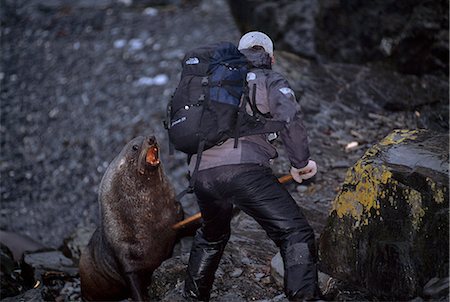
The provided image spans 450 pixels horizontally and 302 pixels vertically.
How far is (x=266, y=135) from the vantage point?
4309mm

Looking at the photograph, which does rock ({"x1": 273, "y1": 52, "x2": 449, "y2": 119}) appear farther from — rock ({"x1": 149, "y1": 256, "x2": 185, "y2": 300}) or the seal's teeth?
rock ({"x1": 149, "y1": 256, "x2": 185, "y2": 300})

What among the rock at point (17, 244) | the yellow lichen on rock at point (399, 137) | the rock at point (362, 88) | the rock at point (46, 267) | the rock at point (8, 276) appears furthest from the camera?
the rock at point (362, 88)

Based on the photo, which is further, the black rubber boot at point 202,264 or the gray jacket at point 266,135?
the black rubber boot at point 202,264

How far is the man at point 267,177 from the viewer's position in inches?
158

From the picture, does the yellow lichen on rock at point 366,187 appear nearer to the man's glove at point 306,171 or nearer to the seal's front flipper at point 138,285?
the man's glove at point 306,171

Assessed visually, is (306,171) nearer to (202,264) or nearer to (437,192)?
(437,192)

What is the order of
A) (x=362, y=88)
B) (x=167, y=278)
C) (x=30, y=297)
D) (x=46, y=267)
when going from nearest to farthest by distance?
1. (x=167, y=278)
2. (x=30, y=297)
3. (x=46, y=267)
4. (x=362, y=88)

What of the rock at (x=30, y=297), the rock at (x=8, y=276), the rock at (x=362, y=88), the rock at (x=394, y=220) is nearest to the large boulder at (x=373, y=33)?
the rock at (x=362, y=88)

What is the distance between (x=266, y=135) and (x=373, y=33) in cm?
563

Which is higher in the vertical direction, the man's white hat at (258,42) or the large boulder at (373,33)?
the man's white hat at (258,42)

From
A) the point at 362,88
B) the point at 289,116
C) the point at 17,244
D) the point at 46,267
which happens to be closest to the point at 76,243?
the point at 46,267

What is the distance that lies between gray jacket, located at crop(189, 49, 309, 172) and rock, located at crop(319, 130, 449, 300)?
0.47m

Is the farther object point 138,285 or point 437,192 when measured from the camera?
point 138,285

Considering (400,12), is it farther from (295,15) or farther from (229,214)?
(229,214)
